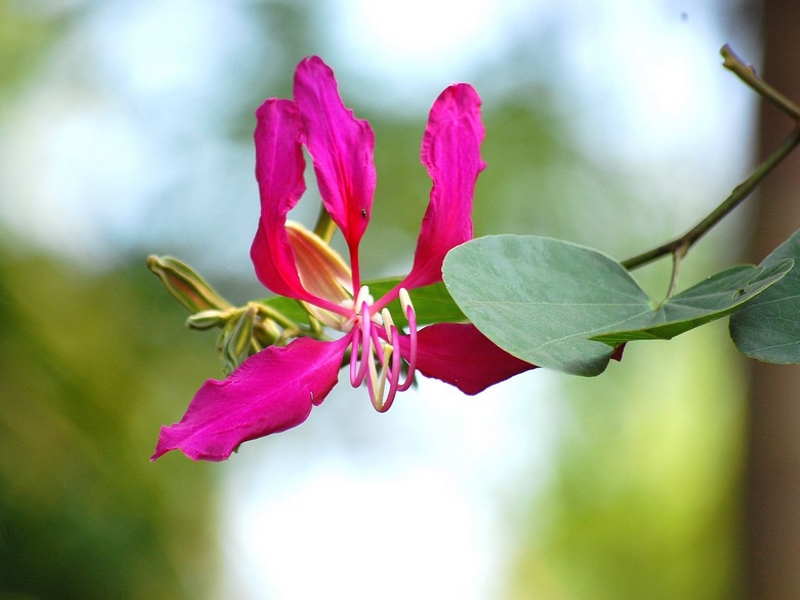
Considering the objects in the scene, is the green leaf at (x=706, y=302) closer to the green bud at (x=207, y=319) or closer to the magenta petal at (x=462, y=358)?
the magenta petal at (x=462, y=358)

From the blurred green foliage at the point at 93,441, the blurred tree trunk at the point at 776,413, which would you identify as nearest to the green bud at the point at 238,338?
the blurred tree trunk at the point at 776,413

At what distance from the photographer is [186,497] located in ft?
11.0

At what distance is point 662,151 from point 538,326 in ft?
11.6

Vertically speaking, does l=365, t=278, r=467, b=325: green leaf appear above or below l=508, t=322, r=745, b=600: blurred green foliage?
above

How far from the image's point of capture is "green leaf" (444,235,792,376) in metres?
0.37

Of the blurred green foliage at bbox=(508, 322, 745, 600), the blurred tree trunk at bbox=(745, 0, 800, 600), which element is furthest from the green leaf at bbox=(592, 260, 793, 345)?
the blurred green foliage at bbox=(508, 322, 745, 600)

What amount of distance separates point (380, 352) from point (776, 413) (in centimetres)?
233

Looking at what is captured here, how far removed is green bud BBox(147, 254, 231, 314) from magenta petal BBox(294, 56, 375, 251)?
0.53 feet

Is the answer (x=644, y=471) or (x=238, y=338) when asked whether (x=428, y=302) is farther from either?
(x=644, y=471)

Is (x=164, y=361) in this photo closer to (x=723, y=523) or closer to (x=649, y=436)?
(x=649, y=436)

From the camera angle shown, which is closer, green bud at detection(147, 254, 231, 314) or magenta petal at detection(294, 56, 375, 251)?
magenta petal at detection(294, 56, 375, 251)

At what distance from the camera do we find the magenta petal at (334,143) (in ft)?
1.45

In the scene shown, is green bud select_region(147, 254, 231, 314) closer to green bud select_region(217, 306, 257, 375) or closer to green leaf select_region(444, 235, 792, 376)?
green bud select_region(217, 306, 257, 375)

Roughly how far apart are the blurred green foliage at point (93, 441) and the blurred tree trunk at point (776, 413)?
82.6 inches
